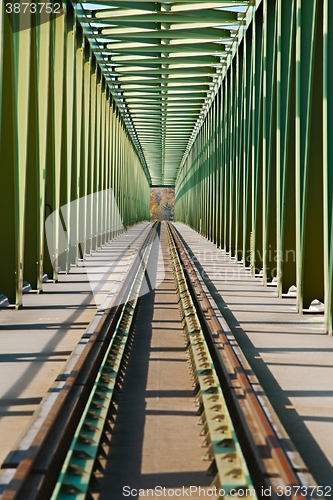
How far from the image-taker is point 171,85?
29375mm

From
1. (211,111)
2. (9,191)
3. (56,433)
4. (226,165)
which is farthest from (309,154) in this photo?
(211,111)

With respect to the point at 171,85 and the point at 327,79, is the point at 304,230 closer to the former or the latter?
the point at 327,79

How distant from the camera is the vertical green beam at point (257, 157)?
560 inches

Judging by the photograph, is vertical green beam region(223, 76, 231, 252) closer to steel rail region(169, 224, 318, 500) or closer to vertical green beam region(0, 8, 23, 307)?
vertical green beam region(0, 8, 23, 307)

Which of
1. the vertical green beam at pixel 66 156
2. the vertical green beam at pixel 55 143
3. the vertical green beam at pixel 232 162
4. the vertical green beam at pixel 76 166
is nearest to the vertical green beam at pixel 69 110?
the vertical green beam at pixel 66 156

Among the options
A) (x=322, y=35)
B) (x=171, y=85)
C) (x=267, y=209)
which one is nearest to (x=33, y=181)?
(x=267, y=209)

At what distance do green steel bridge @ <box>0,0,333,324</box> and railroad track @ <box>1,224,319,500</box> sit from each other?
2.75 m

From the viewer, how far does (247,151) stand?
16.0 meters

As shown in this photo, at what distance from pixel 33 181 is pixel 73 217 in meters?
5.47

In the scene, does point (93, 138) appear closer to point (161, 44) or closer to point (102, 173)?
point (161, 44)

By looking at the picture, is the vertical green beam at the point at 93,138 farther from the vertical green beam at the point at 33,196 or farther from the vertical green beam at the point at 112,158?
A: the vertical green beam at the point at 33,196

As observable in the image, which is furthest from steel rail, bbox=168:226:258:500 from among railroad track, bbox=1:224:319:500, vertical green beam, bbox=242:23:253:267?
vertical green beam, bbox=242:23:253:267

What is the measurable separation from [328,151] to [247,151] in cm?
786

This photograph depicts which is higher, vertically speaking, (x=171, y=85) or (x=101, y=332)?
(x=171, y=85)
